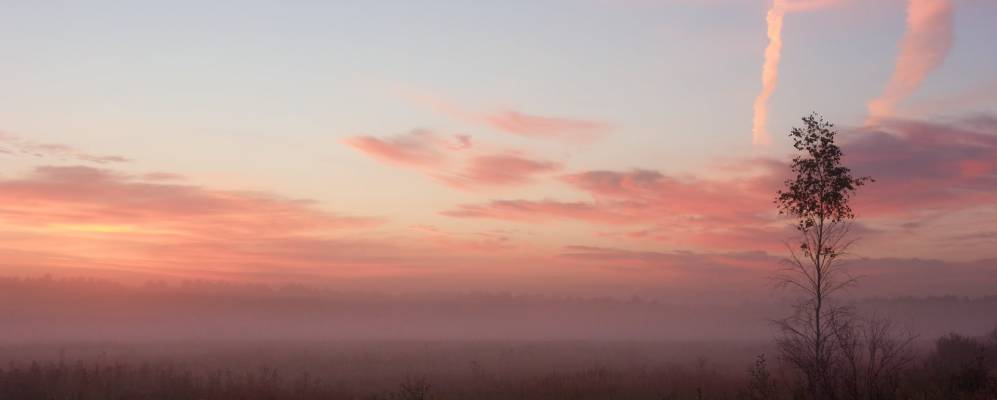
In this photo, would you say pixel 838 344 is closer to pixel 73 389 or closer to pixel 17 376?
pixel 73 389

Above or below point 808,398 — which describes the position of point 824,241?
above

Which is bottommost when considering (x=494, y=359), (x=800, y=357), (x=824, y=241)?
(x=494, y=359)

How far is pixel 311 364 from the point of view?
44.9 meters

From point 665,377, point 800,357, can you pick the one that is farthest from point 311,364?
point 800,357

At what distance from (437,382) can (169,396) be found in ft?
39.1

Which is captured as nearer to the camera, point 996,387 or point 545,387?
point 996,387

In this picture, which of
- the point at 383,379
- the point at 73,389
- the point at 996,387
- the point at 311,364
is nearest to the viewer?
the point at 996,387

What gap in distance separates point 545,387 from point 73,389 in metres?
16.7

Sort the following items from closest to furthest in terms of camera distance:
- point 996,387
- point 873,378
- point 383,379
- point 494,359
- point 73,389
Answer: point 873,378 < point 996,387 < point 73,389 < point 383,379 < point 494,359

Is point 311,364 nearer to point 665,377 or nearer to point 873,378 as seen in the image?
point 665,377

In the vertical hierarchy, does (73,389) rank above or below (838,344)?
below

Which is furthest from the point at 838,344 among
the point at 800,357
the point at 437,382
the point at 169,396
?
the point at 169,396

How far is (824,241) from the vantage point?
21562 millimetres

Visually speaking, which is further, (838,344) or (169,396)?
(169,396)
